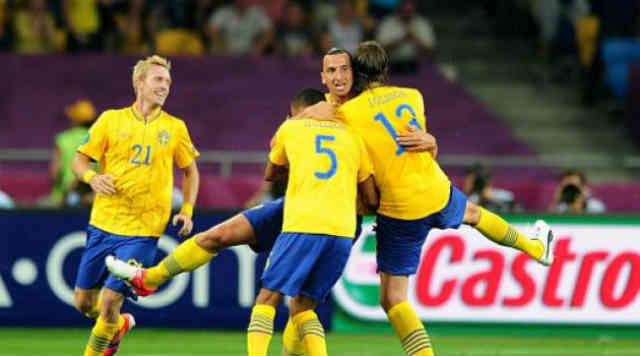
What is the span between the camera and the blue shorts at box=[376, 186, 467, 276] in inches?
480

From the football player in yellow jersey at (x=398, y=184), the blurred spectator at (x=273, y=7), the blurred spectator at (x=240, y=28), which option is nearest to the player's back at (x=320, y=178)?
the football player in yellow jersey at (x=398, y=184)

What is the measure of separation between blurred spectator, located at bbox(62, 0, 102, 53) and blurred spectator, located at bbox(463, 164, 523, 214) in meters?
6.18

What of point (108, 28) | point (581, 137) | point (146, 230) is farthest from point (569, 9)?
point (146, 230)

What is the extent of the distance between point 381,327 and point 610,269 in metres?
2.27

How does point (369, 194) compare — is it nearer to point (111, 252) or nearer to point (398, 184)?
point (398, 184)

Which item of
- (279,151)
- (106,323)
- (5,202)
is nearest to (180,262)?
(106,323)

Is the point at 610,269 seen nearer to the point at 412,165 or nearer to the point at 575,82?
the point at 412,165

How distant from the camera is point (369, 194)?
470 inches

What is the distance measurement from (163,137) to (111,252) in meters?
0.94

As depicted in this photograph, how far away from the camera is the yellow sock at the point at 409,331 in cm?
1209

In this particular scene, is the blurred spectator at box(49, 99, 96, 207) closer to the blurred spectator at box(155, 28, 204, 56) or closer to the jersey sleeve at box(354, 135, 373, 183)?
the blurred spectator at box(155, 28, 204, 56)

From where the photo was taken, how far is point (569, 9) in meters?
27.2

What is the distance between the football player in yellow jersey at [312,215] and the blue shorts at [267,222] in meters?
0.71

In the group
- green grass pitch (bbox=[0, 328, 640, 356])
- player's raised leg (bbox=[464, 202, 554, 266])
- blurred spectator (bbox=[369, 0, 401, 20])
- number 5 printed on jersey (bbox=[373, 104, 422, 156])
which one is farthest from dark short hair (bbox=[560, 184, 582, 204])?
blurred spectator (bbox=[369, 0, 401, 20])
